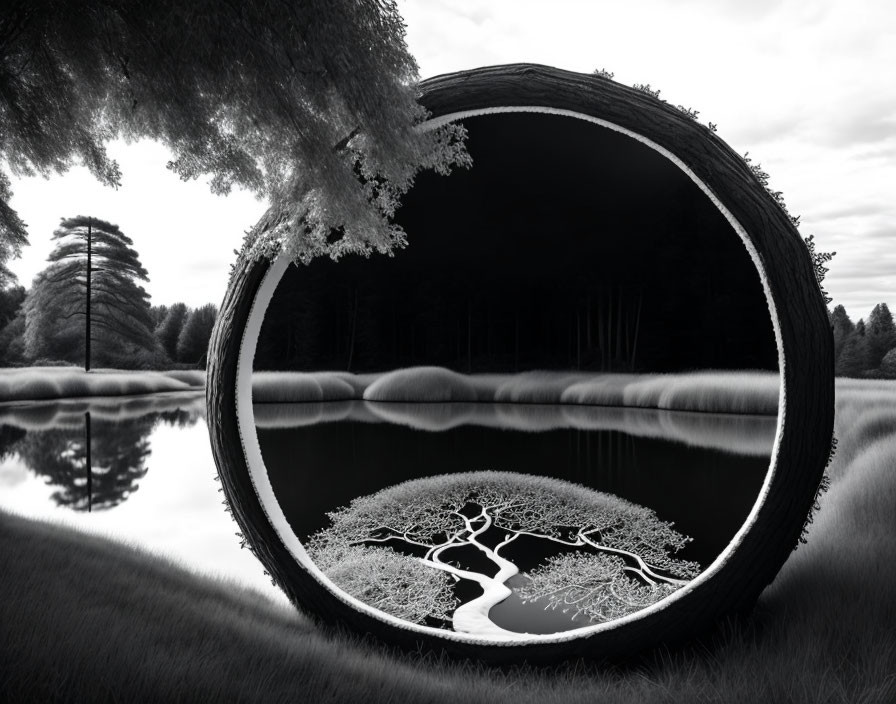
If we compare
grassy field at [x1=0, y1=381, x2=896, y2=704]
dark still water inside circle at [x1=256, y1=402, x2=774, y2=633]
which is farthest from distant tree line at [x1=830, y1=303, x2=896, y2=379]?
grassy field at [x1=0, y1=381, x2=896, y2=704]

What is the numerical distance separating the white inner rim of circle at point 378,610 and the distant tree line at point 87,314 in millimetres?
6044

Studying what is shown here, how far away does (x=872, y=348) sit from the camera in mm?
5520

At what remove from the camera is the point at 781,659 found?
2.15m

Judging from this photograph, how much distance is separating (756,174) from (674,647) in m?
1.94

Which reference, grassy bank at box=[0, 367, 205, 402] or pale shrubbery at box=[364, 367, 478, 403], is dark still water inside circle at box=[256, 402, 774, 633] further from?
grassy bank at box=[0, 367, 205, 402]

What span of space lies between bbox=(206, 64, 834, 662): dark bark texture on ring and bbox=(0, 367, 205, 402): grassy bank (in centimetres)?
624

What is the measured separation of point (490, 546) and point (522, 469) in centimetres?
133

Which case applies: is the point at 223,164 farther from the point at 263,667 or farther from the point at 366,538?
the point at 366,538

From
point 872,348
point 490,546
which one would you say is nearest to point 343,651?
point 490,546

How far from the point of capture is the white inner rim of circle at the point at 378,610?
235 cm

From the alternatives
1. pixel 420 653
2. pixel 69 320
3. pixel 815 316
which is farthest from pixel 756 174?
pixel 69 320

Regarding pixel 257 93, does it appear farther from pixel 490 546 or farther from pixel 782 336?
pixel 490 546

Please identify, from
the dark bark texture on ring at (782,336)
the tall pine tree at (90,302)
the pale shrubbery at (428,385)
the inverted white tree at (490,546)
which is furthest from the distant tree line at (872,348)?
the tall pine tree at (90,302)

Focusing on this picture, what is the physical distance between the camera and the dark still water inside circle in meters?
5.29
